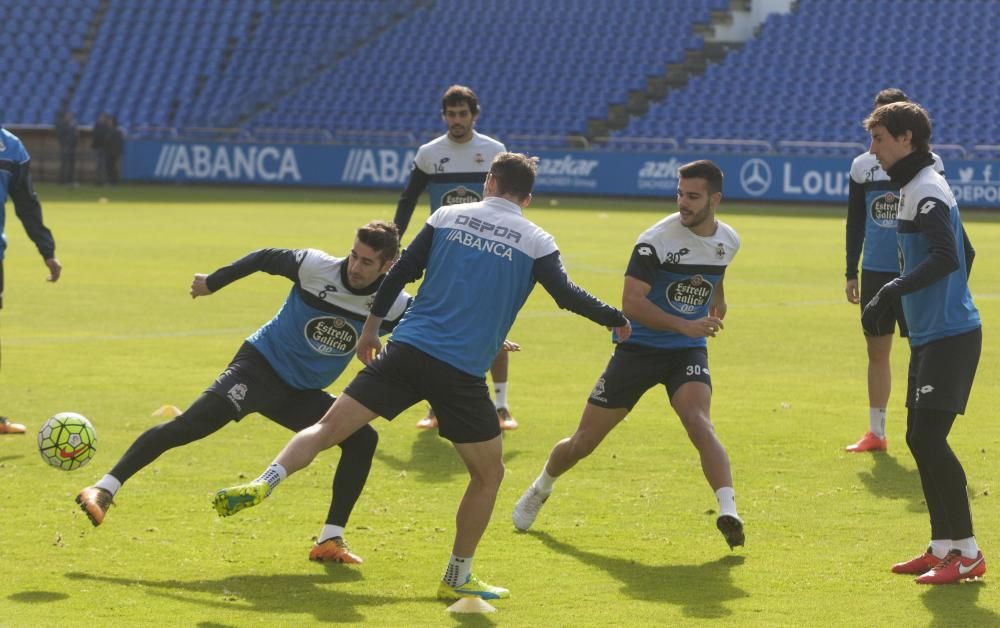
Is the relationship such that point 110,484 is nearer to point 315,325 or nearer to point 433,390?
point 315,325

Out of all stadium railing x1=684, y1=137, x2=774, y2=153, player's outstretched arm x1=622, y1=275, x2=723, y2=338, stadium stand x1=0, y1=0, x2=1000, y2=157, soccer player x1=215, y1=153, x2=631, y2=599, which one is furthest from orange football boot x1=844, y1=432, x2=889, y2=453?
stadium railing x1=684, y1=137, x2=774, y2=153

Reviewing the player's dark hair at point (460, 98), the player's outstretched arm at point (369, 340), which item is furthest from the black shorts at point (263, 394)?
the player's dark hair at point (460, 98)

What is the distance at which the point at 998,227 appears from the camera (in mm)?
30422

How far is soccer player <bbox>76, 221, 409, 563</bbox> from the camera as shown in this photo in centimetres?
753

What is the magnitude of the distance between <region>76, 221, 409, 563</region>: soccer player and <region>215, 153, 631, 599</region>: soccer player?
2.31 ft

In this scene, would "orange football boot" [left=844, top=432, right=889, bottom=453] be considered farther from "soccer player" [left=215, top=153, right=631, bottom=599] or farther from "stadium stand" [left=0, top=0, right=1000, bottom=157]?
"stadium stand" [left=0, top=0, right=1000, bottom=157]

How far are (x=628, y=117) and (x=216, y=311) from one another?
27.6m

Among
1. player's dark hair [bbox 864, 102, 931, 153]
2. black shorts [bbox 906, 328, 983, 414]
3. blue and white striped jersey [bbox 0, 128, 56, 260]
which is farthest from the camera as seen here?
blue and white striped jersey [bbox 0, 128, 56, 260]

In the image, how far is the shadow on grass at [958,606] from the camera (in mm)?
6480

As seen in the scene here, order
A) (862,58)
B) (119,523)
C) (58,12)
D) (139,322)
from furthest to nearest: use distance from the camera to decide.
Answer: (58,12), (862,58), (139,322), (119,523)

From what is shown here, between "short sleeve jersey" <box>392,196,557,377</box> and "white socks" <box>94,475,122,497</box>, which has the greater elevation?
"short sleeve jersey" <box>392,196,557,377</box>

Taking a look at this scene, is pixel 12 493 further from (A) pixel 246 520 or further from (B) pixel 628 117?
(B) pixel 628 117

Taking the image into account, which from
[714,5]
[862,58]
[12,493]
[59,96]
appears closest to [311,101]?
[59,96]

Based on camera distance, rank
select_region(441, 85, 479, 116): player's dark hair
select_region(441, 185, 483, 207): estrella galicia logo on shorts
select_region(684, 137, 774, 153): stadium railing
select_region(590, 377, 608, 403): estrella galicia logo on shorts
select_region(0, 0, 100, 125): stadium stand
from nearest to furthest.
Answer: select_region(590, 377, 608, 403): estrella galicia logo on shorts → select_region(441, 85, 479, 116): player's dark hair → select_region(441, 185, 483, 207): estrella galicia logo on shorts → select_region(684, 137, 774, 153): stadium railing → select_region(0, 0, 100, 125): stadium stand
